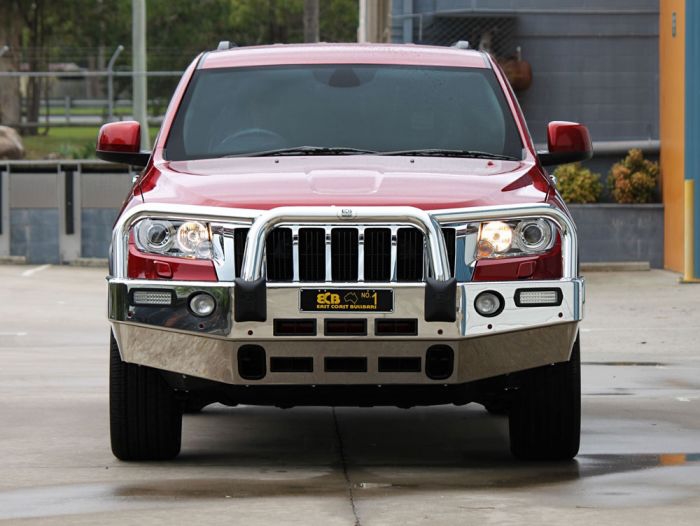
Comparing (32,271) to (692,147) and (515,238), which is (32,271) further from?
(515,238)

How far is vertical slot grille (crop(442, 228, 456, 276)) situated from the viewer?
6.78 meters

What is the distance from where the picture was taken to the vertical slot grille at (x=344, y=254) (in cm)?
673

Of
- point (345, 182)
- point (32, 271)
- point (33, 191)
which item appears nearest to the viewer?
point (345, 182)

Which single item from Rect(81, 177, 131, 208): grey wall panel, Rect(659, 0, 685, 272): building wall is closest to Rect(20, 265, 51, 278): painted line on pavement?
Rect(81, 177, 131, 208): grey wall panel

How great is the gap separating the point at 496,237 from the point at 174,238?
1.29 meters

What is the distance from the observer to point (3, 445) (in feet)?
26.4

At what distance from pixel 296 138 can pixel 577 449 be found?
77.9 inches

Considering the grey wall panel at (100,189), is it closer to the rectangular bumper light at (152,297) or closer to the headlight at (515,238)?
the rectangular bumper light at (152,297)

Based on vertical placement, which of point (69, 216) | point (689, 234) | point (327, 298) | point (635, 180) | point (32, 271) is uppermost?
point (635, 180)

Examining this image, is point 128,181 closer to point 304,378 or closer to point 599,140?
point 599,140

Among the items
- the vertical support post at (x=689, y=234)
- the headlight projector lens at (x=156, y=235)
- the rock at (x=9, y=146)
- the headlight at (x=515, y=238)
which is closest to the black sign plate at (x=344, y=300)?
the headlight at (x=515, y=238)

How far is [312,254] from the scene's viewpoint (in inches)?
266

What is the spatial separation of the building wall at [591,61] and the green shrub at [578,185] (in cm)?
194

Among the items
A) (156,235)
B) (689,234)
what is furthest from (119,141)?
(689,234)
